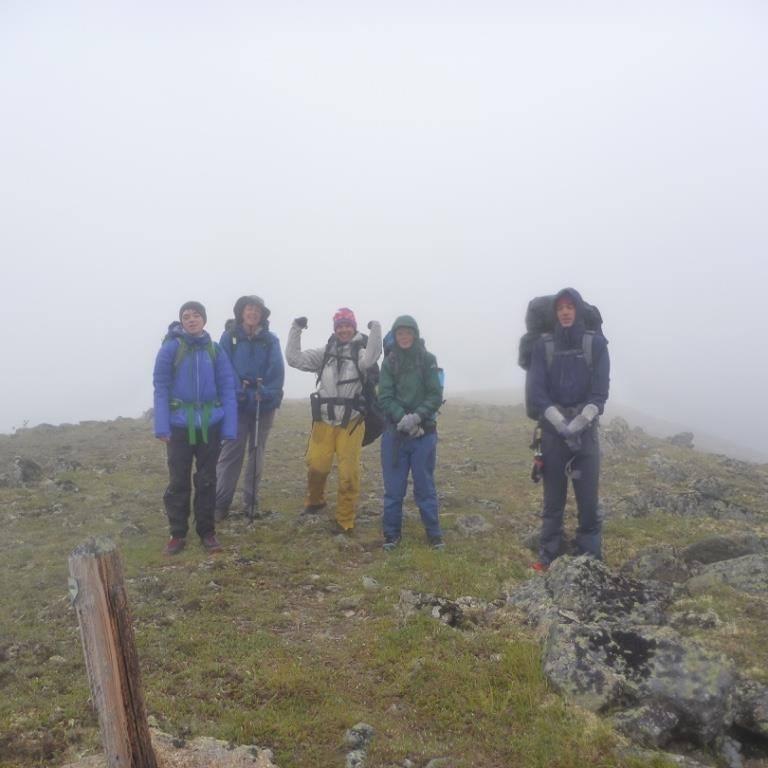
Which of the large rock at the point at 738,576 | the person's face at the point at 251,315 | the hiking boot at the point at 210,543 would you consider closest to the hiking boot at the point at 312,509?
the hiking boot at the point at 210,543

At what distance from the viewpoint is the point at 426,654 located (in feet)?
23.2

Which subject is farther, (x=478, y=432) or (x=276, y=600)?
(x=478, y=432)

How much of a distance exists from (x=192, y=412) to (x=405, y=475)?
3600mm

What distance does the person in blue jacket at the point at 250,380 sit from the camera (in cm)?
1172

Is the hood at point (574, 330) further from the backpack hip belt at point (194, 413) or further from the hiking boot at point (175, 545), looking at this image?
the hiking boot at point (175, 545)

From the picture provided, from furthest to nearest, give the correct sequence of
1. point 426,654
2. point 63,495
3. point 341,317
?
point 63,495 < point 341,317 < point 426,654

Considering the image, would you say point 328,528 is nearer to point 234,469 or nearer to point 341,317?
point 234,469

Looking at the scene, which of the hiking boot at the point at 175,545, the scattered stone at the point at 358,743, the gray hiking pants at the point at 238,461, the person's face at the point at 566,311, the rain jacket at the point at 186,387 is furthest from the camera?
the gray hiking pants at the point at 238,461

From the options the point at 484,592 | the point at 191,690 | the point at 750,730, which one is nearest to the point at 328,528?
the point at 484,592

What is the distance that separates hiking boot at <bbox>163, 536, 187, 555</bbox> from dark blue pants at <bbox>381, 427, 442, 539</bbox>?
3.32m

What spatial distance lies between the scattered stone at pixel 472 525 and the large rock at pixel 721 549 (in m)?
3.38

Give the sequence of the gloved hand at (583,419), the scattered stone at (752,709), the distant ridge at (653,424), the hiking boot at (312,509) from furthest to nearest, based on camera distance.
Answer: the distant ridge at (653,424)
the hiking boot at (312,509)
the gloved hand at (583,419)
the scattered stone at (752,709)

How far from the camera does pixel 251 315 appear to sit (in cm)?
1156

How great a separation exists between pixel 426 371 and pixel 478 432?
45.3ft
